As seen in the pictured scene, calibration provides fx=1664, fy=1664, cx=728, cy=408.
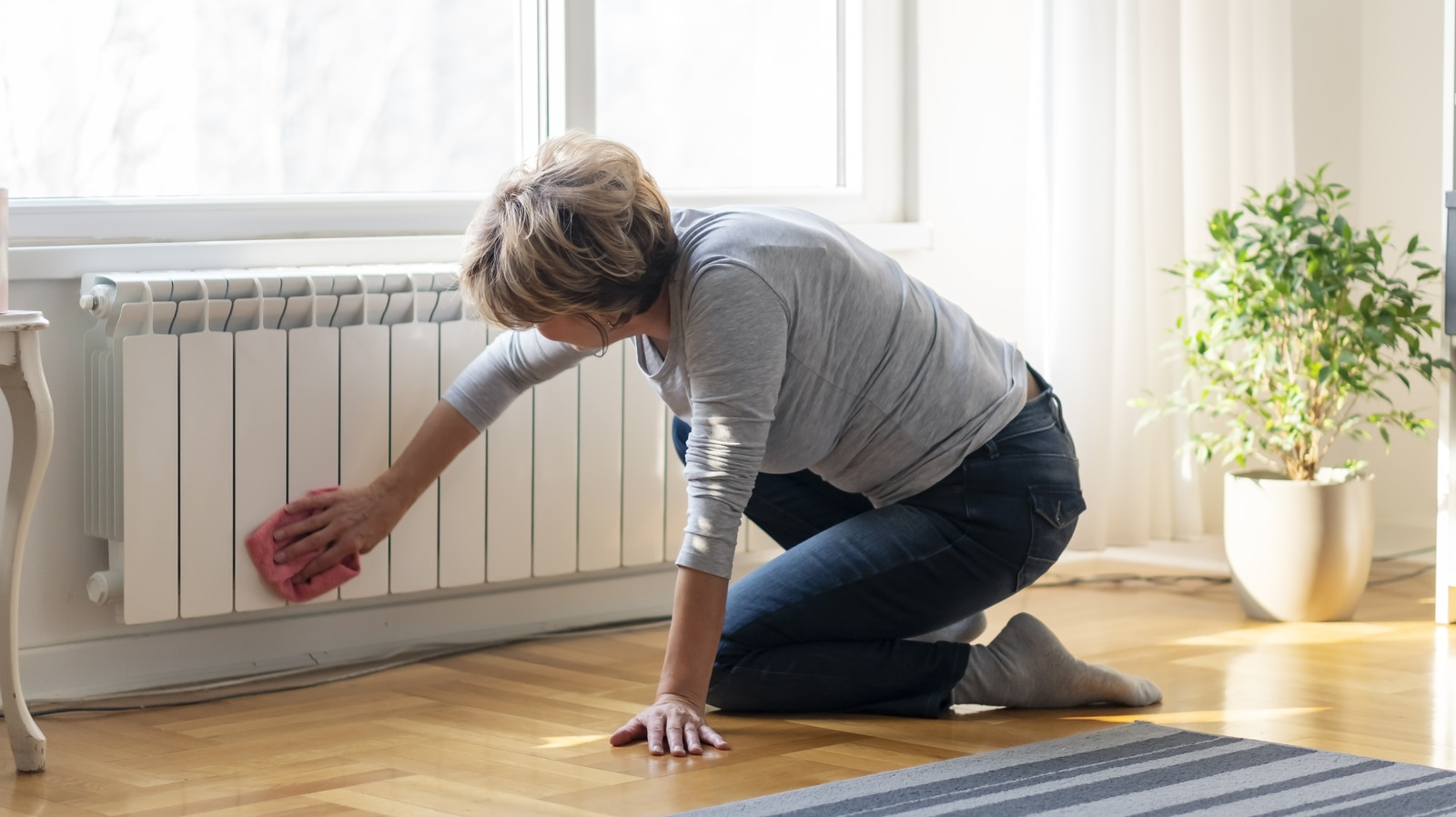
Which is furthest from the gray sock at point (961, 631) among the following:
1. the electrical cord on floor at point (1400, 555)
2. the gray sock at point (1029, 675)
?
the electrical cord on floor at point (1400, 555)

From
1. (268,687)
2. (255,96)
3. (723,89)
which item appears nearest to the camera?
(268,687)

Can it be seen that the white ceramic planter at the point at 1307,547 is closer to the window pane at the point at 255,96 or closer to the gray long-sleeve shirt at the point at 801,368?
the gray long-sleeve shirt at the point at 801,368

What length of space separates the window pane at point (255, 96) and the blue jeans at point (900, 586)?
1032mm

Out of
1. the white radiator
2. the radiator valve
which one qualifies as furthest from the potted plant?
the radiator valve

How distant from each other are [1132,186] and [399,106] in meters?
1.41

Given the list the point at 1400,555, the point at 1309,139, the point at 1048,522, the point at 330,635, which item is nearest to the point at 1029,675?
the point at 1048,522

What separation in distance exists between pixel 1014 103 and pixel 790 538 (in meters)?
1.36

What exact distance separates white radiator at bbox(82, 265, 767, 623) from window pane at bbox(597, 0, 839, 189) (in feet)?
1.70

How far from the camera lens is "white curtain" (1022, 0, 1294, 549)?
3.16 m

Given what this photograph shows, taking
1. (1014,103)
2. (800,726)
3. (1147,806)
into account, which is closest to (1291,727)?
(1147,806)

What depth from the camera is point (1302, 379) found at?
9.21ft

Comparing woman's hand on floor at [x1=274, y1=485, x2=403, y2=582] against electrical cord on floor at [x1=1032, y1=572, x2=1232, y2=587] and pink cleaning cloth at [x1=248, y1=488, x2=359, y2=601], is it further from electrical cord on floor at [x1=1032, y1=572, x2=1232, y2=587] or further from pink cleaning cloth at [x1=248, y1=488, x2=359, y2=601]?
electrical cord on floor at [x1=1032, y1=572, x2=1232, y2=587]

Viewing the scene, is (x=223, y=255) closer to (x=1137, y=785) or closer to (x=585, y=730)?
(x=585, y=730)

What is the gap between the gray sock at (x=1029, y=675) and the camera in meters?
2.08
